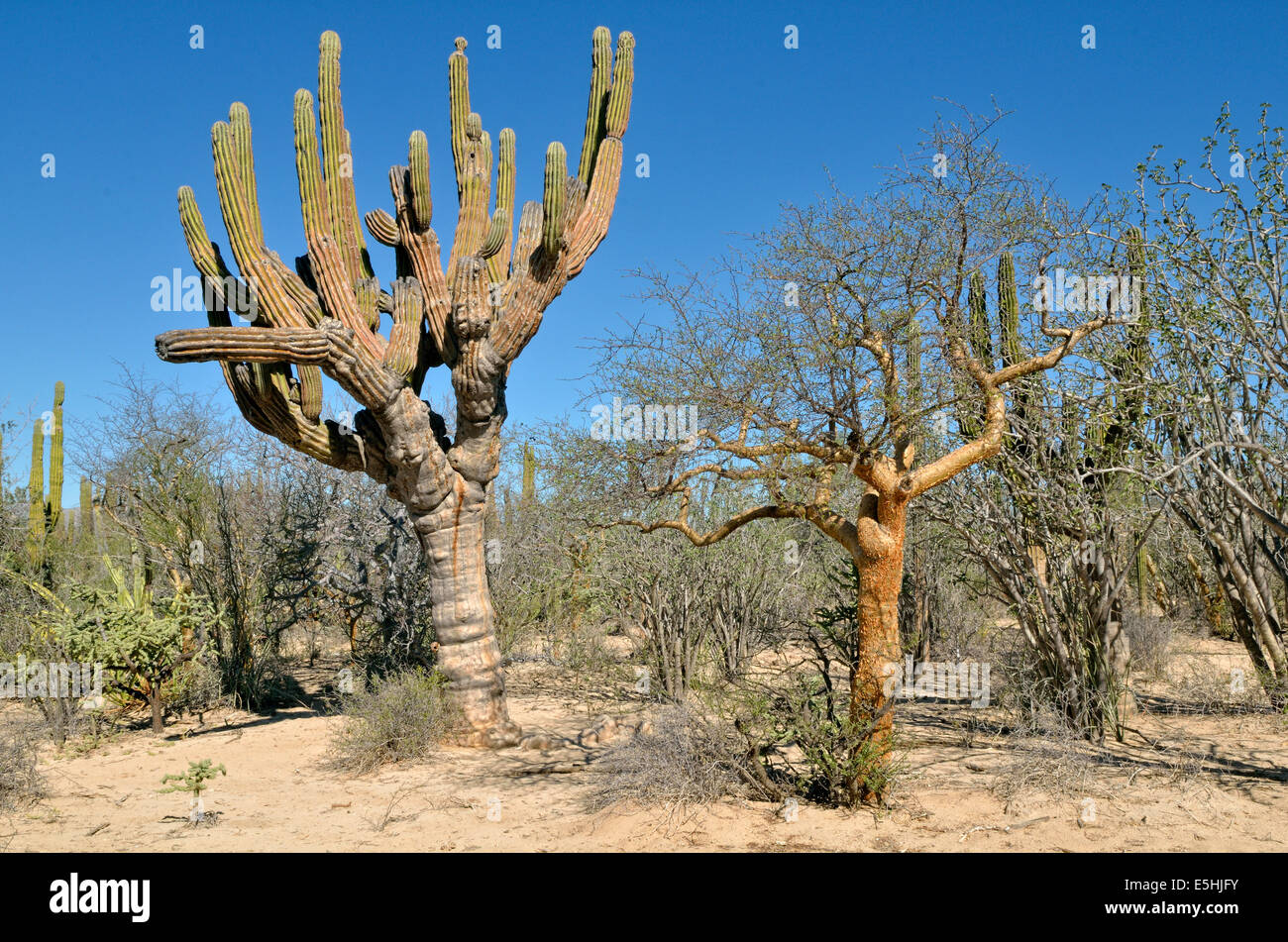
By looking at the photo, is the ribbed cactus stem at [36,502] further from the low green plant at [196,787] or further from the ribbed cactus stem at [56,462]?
the low green plant at [196,787]

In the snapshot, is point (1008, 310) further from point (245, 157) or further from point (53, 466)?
point (53, 466)

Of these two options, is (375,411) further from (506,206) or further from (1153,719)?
(1153,719)

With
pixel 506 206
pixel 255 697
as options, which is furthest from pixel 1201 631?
pixel 255 697

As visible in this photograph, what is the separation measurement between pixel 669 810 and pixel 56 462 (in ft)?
50.1

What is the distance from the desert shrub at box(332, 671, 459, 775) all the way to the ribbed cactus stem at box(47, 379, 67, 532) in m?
11.8

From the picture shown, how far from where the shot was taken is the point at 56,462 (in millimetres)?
16094

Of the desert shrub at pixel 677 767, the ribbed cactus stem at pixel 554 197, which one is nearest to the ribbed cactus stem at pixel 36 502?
the ribbed cactus stem at pixel 554 197

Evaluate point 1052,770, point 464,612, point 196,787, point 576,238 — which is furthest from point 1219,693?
point 196,787

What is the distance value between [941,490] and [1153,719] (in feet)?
8.64

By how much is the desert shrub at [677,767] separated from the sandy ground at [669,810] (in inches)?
4.0

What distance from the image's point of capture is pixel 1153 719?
764 cm

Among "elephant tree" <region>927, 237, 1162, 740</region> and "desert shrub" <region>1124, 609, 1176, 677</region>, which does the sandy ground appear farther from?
"desert shrub" <region>1124, 609, 1176, 677</region>

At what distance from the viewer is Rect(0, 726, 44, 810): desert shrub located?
18.8 ft
